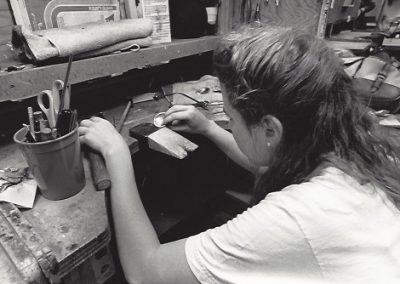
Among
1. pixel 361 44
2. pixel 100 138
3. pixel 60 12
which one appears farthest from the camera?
pixel 361 44

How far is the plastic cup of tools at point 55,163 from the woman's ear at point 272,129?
40cm

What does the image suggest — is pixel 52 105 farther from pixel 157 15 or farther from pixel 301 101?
pixel 157 15

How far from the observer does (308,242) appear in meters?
0.46

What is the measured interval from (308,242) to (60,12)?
101cm

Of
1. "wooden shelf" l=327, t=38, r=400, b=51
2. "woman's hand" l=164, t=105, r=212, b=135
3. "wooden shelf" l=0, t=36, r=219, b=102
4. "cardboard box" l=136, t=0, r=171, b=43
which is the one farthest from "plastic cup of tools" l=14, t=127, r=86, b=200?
"wooden shelf" l=327, t=38, r=400, b=51

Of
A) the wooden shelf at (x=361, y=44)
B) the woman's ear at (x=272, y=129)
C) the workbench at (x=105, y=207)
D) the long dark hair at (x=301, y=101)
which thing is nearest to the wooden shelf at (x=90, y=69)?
the workbench at (x=105, y=207)

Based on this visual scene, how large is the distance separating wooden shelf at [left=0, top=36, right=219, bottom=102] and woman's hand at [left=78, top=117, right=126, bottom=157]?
186 millimetres

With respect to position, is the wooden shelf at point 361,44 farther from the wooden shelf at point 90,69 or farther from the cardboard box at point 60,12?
the cardboard box at point 60,12

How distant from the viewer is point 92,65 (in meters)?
0.85

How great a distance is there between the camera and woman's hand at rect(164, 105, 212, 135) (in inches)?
34.1

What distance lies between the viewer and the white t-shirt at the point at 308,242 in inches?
18.3

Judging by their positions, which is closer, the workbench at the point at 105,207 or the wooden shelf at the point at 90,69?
the workbench at the point at 105,207

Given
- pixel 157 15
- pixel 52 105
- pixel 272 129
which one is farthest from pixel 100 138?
pixel 157 15

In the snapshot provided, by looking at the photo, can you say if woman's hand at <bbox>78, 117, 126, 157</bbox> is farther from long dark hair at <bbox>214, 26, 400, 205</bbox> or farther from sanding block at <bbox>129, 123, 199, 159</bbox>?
long dark hair at <bbox>214, 26, 400, 205</bbox>
